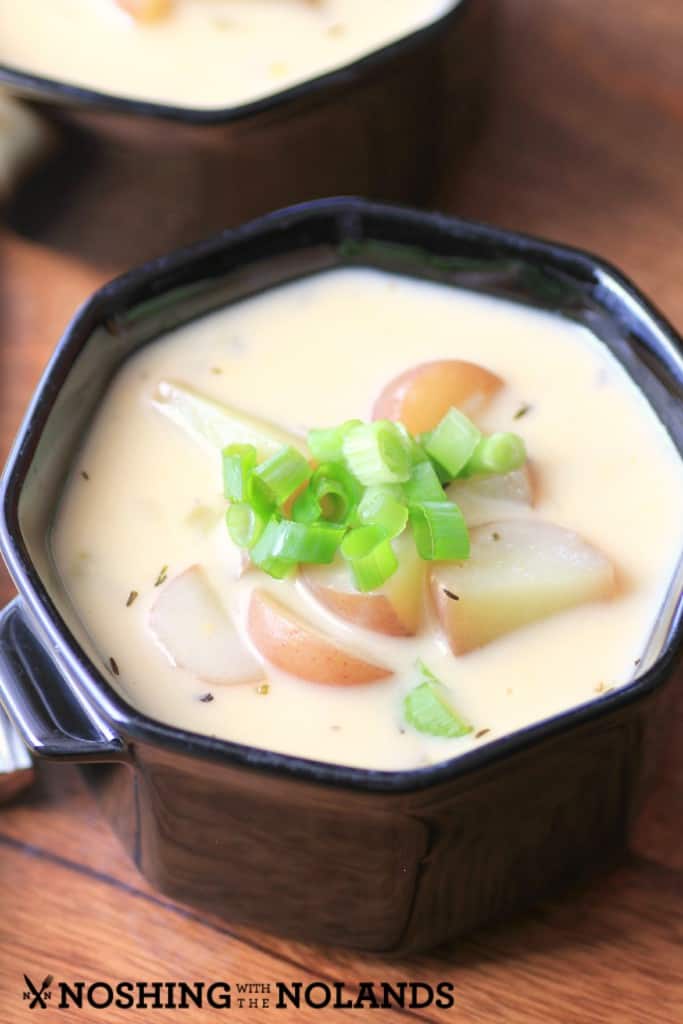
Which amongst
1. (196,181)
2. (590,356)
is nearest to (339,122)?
(196,181)

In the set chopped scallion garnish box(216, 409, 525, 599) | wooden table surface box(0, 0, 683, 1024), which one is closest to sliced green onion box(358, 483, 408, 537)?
chopped scallion garnish box(216, 409, 525, 599)

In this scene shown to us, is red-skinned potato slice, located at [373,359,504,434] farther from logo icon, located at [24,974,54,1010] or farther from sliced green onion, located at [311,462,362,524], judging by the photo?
logo icon, located at [24,974,54,1010]

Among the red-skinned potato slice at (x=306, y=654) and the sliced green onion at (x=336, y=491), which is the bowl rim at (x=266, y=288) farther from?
the sliced green onion at (x=336, y=491)

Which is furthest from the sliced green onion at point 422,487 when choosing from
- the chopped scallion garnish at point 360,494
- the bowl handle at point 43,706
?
the bowl handle at point 43,706

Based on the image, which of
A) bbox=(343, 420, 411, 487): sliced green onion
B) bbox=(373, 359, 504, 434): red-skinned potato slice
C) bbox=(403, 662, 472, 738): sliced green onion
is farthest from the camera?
bbox=(373, 359, 504, 434): red-skinned potato slice

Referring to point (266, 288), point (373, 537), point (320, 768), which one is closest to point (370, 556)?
point (373, 537)

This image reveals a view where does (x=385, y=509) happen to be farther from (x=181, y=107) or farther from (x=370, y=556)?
(x=181, y=107)
